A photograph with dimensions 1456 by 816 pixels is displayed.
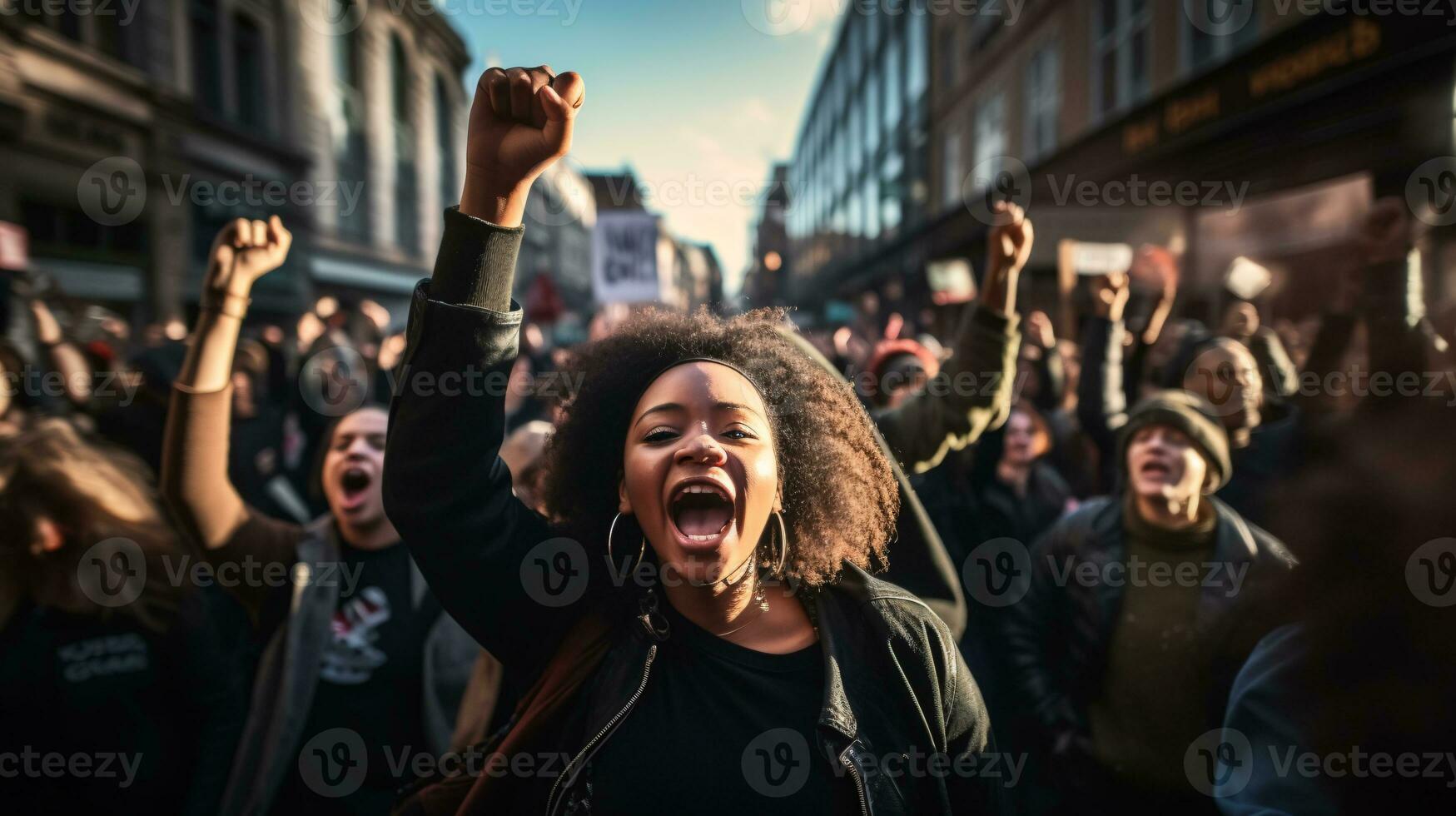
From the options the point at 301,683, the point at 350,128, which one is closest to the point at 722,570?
the point at 301,683

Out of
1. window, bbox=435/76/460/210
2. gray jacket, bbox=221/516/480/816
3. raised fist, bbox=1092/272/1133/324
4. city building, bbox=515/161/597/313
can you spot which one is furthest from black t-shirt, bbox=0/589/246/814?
city building, bbox=515/161/597/313

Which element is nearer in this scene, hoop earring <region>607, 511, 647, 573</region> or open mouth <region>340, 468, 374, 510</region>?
hoop earring <region>607, 511, 647, 573</region>

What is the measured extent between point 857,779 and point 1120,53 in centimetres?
1143

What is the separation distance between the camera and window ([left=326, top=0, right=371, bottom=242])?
1930 cm

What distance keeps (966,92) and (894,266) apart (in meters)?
5.53

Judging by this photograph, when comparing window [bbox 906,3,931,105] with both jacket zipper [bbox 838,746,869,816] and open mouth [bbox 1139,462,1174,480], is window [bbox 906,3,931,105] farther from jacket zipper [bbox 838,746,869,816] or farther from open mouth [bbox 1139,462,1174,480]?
jacket zipper [bbox 838,746,869,816]

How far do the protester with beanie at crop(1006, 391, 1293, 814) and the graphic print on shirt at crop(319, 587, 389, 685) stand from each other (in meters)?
2.22

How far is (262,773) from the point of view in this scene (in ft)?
6.84

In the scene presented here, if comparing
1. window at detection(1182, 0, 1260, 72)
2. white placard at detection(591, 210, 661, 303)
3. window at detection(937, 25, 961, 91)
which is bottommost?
white placard at detection(591, 210, 661, 303)

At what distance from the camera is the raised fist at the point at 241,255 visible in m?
1.91

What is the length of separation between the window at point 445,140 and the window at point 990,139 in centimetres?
1815

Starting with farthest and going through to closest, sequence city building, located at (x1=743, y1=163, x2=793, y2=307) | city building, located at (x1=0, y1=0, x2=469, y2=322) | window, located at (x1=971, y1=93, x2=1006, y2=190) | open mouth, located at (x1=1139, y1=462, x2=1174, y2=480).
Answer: city building, located at (x1=743, y1=163, x2=793, y2=307)
window, located at (x1=971, y1=93, x2=1006, y2=190)
city building, located at (x1=0, y1=0, x2=469, y2=322)
open mouth, located at (x1=1139, y1=462, x2=1174, y2=480)

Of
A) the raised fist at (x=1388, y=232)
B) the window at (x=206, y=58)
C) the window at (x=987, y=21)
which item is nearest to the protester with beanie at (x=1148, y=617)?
the raised fist at (x=1388, y=232)

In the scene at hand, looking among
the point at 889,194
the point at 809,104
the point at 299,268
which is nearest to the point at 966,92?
the point at 889,194
